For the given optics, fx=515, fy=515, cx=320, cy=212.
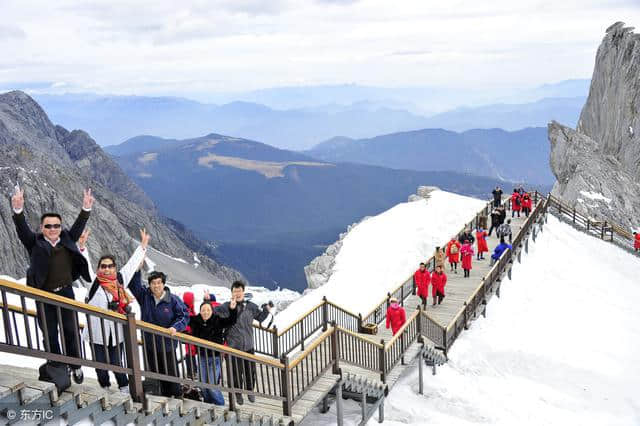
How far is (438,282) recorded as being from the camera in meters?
15.6

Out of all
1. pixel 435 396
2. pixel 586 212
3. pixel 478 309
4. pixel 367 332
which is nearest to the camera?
pixel 435 396

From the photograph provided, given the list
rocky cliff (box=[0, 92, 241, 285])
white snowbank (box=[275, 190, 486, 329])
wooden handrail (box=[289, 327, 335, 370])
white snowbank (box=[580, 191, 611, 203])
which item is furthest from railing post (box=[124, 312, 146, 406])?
white snowbank (box=[580, 191, 611, 203])

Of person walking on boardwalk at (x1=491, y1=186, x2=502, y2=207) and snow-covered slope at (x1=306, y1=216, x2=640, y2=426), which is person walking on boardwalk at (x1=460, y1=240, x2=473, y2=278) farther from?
person walking on boardwalk at (x1=491, y1=186, x2=502, y2=207)

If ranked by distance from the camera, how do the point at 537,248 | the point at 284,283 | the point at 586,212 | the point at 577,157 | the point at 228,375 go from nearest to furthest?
the point at 228,375 → the point at 537,248 → the point at 586,212 → the point at 577,157 → the point at 284,283

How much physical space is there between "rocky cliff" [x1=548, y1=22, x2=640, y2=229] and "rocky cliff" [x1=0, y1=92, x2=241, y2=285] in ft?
121

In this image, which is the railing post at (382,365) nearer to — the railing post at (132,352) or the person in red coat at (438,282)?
the person in red coat at (438,282)

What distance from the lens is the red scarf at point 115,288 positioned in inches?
235

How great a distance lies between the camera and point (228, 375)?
6.84 metres

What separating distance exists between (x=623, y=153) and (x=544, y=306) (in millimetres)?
38614

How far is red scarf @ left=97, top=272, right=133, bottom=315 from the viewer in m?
5.96

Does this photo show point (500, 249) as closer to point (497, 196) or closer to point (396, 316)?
point (396, 316)

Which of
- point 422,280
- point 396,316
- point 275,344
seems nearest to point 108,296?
point 275,344

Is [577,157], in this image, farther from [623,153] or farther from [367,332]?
[367,332]

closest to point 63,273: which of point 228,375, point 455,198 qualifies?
point 228,375
